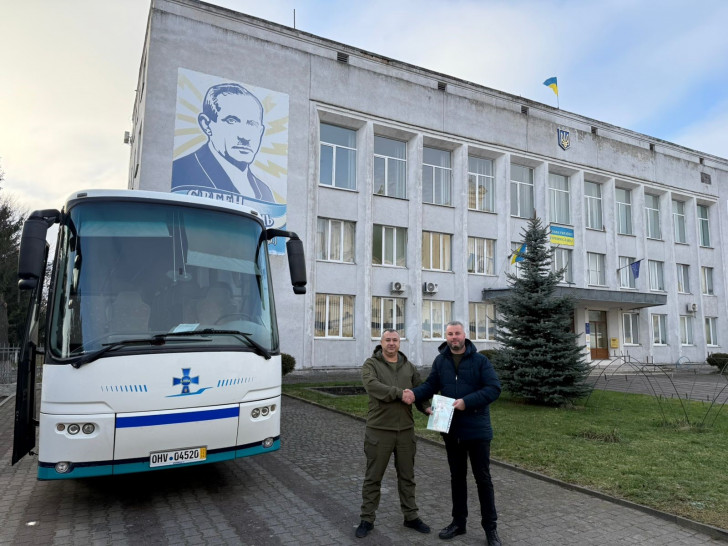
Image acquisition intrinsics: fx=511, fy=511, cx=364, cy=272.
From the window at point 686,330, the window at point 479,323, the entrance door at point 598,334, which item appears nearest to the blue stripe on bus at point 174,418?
the window at point 479,323

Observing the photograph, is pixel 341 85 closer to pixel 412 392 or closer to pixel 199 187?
pixel 199 187

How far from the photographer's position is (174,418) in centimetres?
515

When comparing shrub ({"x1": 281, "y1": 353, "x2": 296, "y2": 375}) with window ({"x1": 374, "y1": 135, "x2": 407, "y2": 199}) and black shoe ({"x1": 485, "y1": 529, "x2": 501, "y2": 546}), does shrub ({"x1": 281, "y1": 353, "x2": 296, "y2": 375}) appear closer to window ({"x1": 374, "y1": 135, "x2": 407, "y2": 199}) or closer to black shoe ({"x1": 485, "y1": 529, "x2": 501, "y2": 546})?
window ({"x1": 374, "y1": 135, "x2": 407, "y2": 199})

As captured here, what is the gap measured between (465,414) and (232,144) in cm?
1840

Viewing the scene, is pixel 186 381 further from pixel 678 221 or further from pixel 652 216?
pixel 678 221

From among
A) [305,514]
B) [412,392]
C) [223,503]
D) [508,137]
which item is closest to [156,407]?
[223,503]

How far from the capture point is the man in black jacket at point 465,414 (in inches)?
183

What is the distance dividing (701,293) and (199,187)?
33.4m

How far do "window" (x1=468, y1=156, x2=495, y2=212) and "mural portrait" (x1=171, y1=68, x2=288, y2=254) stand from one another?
11.0m

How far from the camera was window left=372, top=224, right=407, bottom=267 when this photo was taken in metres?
24.5

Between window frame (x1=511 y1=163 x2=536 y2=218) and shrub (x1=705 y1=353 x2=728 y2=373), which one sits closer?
window frame (x1=511 y1=163 x2=536 y2=218)

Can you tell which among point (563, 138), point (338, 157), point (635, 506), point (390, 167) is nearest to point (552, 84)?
point (563, 138)

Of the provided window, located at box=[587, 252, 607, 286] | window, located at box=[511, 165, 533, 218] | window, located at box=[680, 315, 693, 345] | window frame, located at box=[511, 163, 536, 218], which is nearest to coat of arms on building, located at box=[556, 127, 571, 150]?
window frame, located at box=[511, 163, 536, 218]

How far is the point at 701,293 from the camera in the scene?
34906 mm
